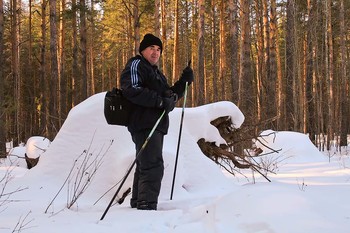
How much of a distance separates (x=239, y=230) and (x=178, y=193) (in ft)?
5.60

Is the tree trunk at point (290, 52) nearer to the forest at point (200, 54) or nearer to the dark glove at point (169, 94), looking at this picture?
the forest at point (200, 54)

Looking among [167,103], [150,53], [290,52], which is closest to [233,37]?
[290,52]

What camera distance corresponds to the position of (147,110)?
370 centimetres

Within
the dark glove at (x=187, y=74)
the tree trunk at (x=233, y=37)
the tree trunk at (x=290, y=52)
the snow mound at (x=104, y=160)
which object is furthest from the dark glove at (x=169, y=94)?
the tree trunk at (x=290, y=52)

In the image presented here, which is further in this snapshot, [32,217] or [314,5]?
[314,5]

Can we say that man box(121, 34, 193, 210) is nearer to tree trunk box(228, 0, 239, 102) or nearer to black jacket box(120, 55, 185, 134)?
black jacket box(120, 55, 185, 134)

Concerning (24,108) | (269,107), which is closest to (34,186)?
(269,107)

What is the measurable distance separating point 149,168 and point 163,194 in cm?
75

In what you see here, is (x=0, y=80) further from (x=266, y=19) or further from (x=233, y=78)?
(x=266, y=19)

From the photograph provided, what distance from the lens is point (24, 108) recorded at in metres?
30.4

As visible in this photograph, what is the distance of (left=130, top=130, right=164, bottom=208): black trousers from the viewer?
3.63 metres

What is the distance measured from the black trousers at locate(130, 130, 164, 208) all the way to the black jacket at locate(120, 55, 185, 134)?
0.11m

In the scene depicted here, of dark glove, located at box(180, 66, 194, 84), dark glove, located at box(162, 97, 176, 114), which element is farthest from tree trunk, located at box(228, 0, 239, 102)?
dark glove, located at box(162, 97, 176, 114)

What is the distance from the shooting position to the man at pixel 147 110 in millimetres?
3555
